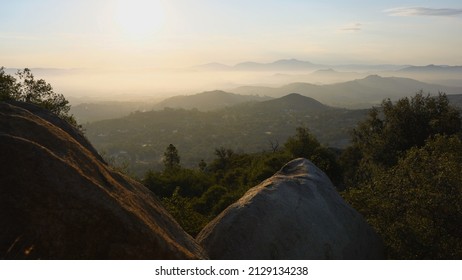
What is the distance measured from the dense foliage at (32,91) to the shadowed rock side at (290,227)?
30866 mm

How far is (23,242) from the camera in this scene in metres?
8.85

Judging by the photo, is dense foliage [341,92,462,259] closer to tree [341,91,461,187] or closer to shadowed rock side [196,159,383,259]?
shadowed rock side [196,159,383,259]

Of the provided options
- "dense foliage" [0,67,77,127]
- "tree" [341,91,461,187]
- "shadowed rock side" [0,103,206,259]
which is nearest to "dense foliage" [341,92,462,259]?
"shadowed rock side" [0,103,206,259]

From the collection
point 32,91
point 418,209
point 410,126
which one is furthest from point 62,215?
point 410,126

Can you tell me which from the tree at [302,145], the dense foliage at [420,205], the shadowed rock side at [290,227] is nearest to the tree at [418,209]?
the dense foliage at [420,205]

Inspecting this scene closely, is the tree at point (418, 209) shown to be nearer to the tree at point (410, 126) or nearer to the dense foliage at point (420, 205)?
the dense foliage at point (420, 205)

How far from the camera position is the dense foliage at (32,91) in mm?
41438

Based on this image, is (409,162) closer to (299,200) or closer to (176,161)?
(299,200)

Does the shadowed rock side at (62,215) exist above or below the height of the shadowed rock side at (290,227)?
above

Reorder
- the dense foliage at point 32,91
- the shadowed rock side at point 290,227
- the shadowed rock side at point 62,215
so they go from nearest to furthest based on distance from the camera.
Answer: the shadowed rock side at point 62,215, the shadowed rock side at point 290,227, the dense foliage at point 32,91

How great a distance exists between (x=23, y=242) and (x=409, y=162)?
2437 centimetres

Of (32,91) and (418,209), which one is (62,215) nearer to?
(418,209)

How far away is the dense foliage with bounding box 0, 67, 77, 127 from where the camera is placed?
136 feet
